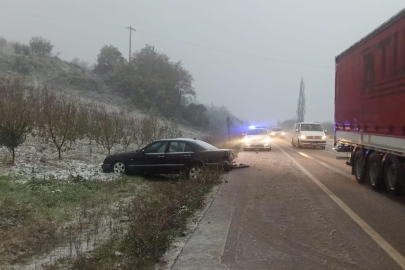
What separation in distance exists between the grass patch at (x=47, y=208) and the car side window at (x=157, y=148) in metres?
1.75

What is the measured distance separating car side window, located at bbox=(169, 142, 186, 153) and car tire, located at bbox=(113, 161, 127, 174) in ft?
5.58

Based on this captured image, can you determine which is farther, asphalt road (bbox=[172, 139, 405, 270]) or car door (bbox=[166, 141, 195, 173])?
car door (bbox=[166, 141, 195, 173])

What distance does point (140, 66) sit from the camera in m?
54.8

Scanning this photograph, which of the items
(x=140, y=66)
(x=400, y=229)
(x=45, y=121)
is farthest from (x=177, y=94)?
(x=400, y=229)

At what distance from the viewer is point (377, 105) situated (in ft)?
33.3

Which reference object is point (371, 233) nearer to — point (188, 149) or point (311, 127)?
point (188, 149)

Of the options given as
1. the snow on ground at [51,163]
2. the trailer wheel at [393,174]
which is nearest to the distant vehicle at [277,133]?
the snow on ground at [51,163]

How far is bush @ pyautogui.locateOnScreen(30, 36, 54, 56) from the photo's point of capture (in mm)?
55094

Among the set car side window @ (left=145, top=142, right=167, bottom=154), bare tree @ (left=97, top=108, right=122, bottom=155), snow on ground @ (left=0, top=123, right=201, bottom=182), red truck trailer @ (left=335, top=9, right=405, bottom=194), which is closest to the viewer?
red truck trailer @ (left=335, top=9, right=405, bottom=194)

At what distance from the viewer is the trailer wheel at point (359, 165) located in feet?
37.4

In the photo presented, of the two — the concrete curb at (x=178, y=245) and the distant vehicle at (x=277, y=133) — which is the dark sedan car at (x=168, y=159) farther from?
the distant vehicle at (x=277, y=133)

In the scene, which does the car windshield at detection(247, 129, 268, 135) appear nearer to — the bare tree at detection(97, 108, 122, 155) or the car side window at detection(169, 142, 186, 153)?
the bare tree at detection(97, 108, 122, 155)

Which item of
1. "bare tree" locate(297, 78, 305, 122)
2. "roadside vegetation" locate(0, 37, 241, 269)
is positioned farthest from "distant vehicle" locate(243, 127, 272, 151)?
"bare tree" locate(297, 78, 305, 122)

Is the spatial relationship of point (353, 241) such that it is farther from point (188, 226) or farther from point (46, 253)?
point (46, 253)
